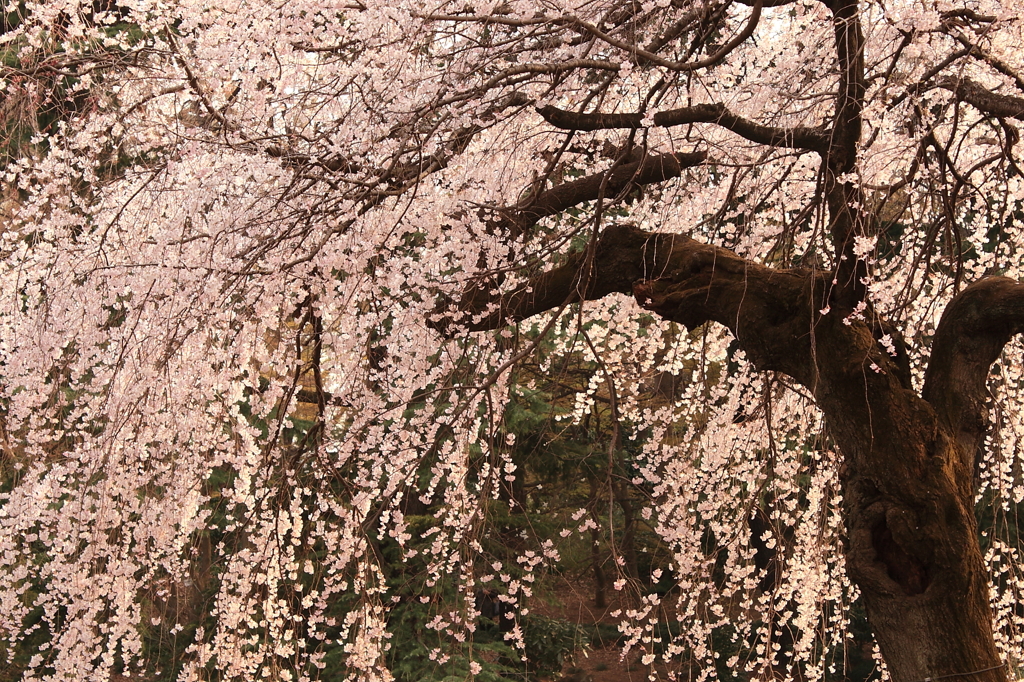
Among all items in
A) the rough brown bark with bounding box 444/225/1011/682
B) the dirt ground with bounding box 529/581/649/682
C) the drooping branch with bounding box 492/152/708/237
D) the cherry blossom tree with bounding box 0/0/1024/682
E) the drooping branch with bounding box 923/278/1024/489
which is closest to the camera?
the rough brown bark with bounding box 444/225/1011/682

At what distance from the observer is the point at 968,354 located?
11.4 feet

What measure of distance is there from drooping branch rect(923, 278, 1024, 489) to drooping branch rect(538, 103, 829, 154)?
816 mm

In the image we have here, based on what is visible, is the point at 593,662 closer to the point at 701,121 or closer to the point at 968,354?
the point at 968,354

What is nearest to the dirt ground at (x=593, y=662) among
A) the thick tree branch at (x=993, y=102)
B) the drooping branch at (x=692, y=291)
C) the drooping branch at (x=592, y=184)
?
the drooping branch at (x=692, y=291)

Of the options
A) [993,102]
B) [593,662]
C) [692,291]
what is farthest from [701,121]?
[593,662]

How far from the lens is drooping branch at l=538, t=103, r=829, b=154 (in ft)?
10.5

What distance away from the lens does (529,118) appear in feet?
14.4

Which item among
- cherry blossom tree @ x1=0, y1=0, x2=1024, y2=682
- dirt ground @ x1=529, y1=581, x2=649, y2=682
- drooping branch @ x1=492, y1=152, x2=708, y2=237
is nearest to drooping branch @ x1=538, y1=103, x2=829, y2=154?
cherry blossom tree @ x1=0, y1=0, x2=1024, y2=682

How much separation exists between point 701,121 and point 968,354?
137cm

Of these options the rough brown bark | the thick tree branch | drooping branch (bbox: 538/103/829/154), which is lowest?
the rough brown bark

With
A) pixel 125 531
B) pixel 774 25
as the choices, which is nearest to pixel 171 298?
pixel 125 531

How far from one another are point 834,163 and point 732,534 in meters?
2.45

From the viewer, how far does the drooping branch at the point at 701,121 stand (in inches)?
126

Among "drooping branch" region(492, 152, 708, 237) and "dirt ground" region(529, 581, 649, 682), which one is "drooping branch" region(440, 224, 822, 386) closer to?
"drooping branch" region(492, 152, 708, 237)
